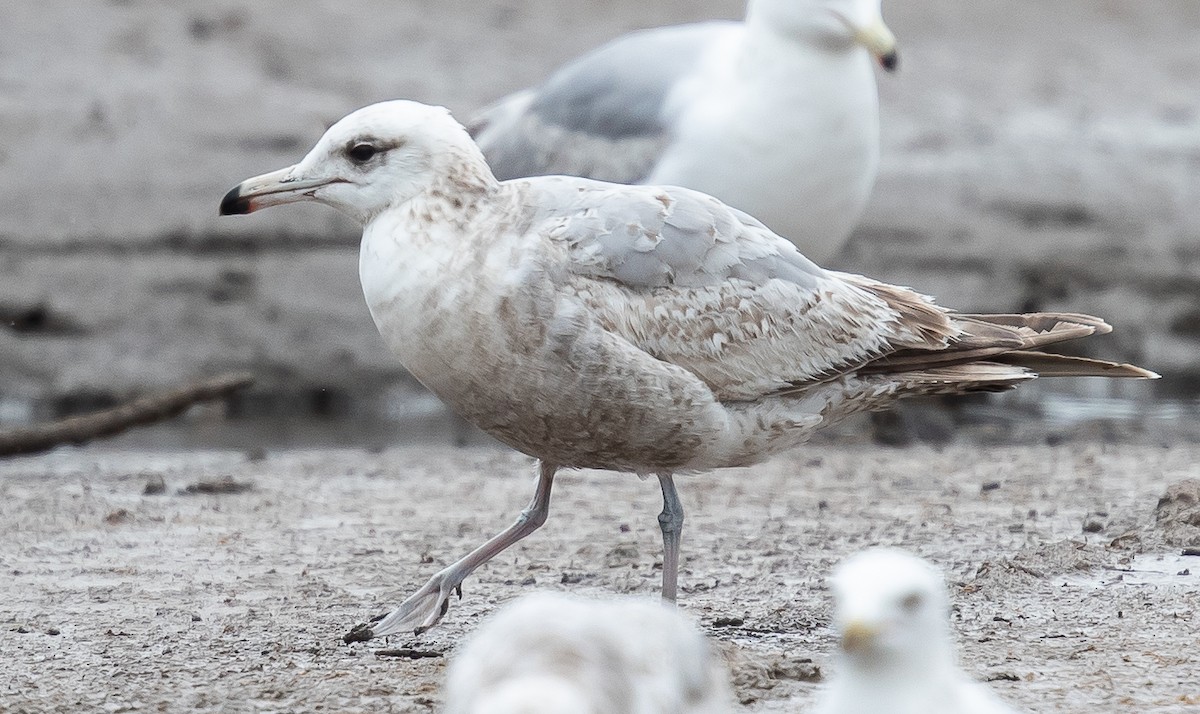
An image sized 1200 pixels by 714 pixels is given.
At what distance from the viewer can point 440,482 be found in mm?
7465

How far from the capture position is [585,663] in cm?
301

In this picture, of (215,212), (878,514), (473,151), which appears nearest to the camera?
(473,151)

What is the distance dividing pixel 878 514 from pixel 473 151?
2.34 m

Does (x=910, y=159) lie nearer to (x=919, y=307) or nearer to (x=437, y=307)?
(x=919, y=307)

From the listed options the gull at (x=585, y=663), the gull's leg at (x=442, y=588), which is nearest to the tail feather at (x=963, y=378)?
the gull's leg at (x=442, y=588)

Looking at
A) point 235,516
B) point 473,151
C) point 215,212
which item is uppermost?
point 473,151

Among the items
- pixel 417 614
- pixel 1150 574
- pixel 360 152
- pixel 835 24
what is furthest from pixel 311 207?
pixel 1150 574

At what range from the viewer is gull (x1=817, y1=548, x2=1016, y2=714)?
327 cm

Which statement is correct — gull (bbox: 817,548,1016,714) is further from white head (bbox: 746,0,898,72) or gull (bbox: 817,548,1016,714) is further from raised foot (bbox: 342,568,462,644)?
white head (bbox: 746,0,898,72)

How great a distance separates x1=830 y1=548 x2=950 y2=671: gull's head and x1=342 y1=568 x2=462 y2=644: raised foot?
1876 millimetres

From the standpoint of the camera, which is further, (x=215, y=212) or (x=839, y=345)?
(x=215, y=212)

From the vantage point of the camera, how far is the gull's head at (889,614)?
128 inches

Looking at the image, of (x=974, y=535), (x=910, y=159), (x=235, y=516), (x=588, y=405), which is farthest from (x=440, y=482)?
(x=910, y=159)

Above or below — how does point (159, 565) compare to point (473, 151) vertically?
below
